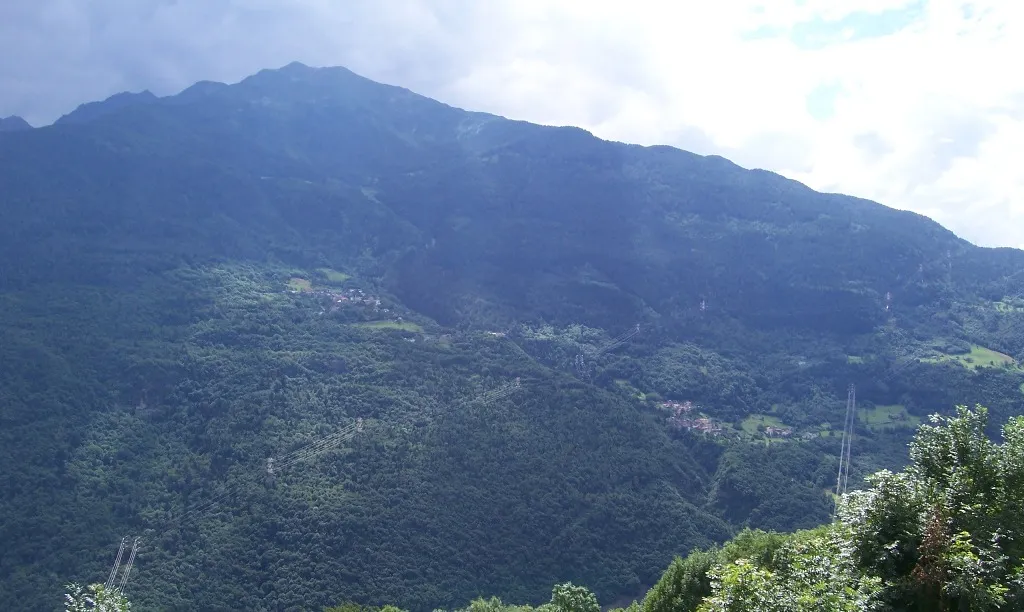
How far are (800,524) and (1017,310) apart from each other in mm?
109193

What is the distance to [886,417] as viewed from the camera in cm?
15550

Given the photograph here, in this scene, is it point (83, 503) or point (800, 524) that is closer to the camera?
point (83, 503)

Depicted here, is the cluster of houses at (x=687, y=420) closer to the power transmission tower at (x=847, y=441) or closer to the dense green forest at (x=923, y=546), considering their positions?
the power transmission tower at (x=847, y=441)

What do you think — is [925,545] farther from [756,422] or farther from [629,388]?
[629,388]

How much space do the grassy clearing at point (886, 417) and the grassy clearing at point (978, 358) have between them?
1781cm

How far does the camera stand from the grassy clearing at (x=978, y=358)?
530 feet

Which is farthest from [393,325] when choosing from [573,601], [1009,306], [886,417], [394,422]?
[1009,306]

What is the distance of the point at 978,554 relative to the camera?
2162 cm

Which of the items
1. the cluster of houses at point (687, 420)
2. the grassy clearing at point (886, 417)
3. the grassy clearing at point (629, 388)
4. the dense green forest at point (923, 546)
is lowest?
the dense green forest at point (923, 546)

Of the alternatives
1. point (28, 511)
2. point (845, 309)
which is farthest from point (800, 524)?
point (28, 511)

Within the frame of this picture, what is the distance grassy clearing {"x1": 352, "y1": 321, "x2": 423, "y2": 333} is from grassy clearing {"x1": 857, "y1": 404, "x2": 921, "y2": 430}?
343 feet

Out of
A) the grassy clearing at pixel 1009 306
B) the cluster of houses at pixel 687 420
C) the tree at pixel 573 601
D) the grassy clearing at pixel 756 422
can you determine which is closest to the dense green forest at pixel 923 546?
the tree at pixel 573 601

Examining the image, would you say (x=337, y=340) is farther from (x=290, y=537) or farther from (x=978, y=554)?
(x=978, y=554)

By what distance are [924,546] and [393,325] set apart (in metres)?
161
